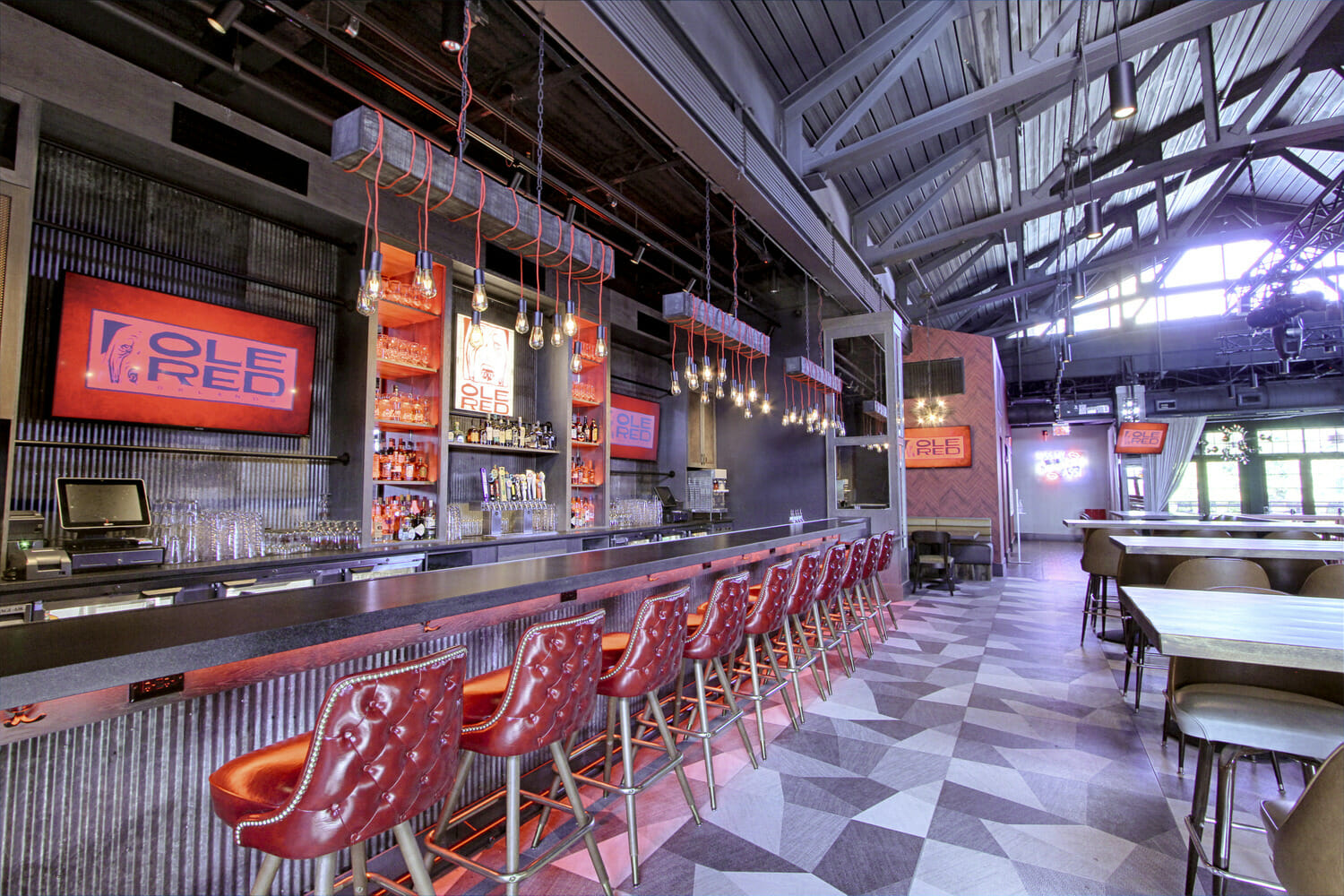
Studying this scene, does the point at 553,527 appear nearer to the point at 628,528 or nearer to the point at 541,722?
the point at 628,528

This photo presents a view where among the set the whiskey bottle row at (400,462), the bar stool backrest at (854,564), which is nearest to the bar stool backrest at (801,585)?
the bar stool backrest at (854,564)

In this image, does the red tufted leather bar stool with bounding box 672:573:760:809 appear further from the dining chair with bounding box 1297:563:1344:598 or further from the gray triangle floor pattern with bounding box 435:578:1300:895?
the dining chair with bounding box 1297:563:1344:598

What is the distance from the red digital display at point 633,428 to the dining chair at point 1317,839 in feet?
19.4

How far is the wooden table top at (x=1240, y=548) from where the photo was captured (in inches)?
149

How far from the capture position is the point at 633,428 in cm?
721

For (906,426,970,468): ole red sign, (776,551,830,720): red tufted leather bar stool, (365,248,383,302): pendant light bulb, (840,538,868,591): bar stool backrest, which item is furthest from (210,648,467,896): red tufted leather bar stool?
(906,426,970,468): ole red sign

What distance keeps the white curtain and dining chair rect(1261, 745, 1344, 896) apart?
1808 centimetres

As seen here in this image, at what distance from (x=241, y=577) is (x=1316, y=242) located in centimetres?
1264

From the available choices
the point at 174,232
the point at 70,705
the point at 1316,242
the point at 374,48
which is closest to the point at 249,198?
the point at 174,232

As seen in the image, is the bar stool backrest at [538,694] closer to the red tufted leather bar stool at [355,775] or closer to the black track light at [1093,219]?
the red tufted leather bar stool at [355,775]

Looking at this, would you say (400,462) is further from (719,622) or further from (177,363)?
(719,622)

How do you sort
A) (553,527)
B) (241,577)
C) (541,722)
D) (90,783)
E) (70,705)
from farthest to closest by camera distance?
(553,527), (241,577), (541,722), (90,783), (70,705)

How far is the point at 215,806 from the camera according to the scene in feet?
4.52

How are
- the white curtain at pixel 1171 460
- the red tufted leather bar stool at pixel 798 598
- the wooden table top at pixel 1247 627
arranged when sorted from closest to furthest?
the wooden table top at pixel 1247 627, the red tufted leather bar stool at pixel 798 598, the white curtain at pixel 1171 460
